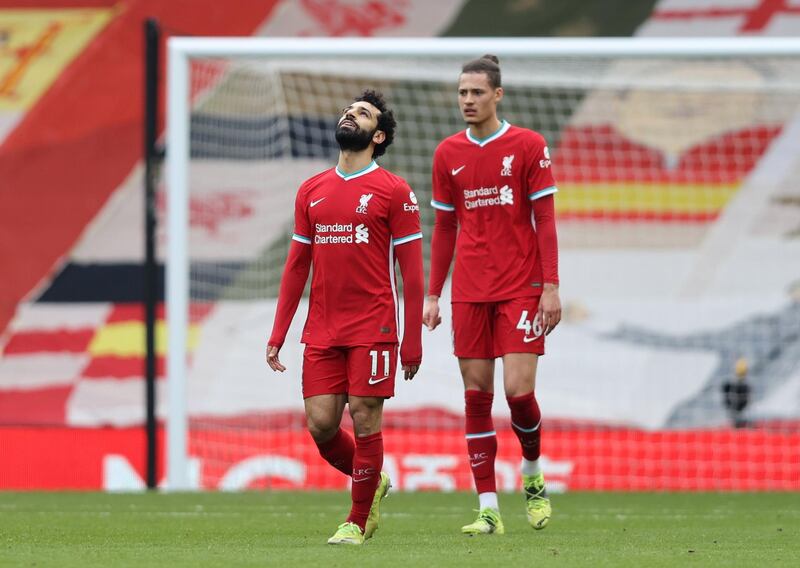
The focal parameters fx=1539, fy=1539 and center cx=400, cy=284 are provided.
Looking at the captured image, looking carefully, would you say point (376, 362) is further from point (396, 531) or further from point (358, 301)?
point (396, 531)

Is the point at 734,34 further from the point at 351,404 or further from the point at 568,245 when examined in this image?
the point at 351,404

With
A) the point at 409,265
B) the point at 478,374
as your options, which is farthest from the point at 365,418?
the point at 478,374

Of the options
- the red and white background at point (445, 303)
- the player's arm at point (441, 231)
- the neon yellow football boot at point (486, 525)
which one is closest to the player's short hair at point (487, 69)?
the player's arm at point (441, 231)

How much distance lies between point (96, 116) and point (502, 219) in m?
10.0

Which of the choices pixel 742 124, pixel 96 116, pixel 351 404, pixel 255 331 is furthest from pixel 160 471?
pixel 351 404

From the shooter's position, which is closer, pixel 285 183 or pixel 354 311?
pixel 354 311

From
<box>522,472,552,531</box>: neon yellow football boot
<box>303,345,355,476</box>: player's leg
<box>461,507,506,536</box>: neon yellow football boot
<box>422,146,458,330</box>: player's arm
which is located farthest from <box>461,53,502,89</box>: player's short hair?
<box>461,507,506,536</box>: neon yellow football boot

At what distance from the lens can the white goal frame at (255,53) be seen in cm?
1011

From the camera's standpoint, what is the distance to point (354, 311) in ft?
19.7

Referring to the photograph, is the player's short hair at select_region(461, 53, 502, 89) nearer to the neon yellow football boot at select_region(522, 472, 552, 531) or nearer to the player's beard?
the player's beard

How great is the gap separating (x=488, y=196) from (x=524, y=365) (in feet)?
2.51

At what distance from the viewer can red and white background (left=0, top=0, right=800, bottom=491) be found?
45.6ft

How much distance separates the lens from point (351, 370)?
5.96 metres

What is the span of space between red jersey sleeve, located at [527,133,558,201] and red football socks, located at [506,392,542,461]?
0.88 metres
